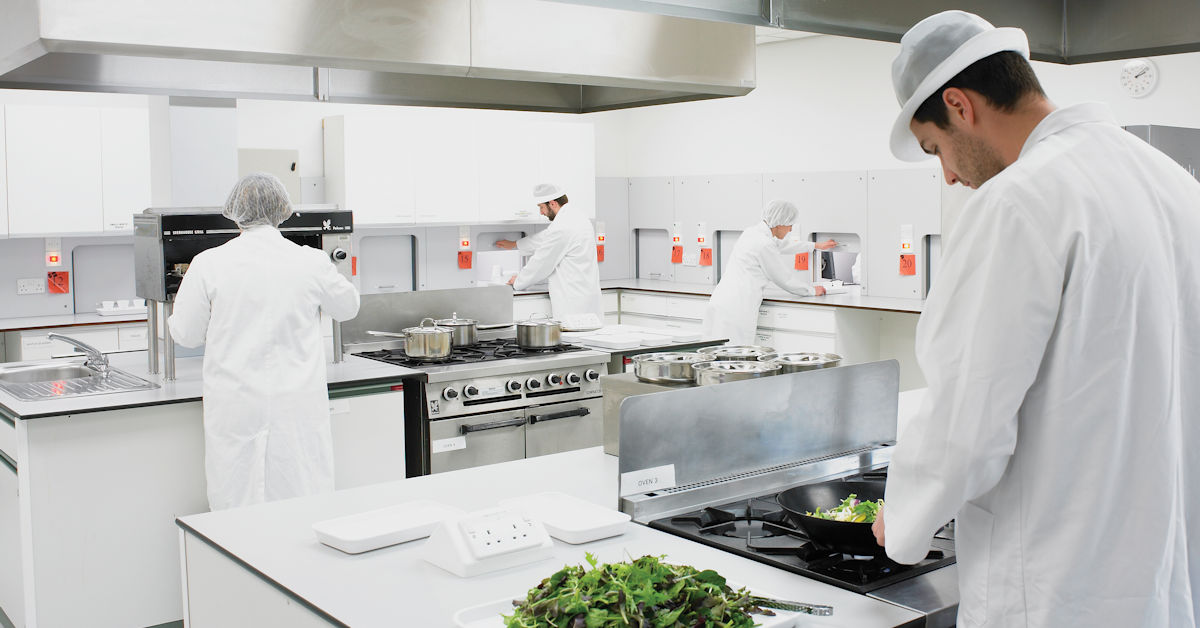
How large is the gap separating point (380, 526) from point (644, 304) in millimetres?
5882

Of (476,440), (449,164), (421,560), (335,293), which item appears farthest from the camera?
(449,164)

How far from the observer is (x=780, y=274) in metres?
6.67

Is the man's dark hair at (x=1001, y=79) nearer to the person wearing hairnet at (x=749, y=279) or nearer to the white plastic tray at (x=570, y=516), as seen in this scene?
the white plastic tray at (x=570, y=516)

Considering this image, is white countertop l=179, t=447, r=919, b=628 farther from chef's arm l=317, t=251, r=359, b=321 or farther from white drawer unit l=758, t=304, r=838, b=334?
white drawer unit l=758, t=304, r=838, b=334

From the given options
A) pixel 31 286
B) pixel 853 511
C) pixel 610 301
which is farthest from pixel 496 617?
pixel 610 301

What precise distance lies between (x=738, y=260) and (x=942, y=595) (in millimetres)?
5113

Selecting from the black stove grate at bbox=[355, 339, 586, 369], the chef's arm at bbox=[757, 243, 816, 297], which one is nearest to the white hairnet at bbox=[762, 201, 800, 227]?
the chef's arm at bbox=[757, 243, 816, 297]

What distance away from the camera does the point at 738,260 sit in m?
6.65

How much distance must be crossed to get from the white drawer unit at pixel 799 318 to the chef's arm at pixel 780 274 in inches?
6.1

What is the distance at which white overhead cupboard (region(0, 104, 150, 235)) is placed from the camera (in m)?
5.73

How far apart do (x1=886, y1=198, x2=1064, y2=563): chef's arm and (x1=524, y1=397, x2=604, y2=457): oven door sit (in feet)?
9.66

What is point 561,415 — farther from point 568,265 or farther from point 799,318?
point 799,318

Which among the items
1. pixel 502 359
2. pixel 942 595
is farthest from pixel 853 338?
pixel 942 595

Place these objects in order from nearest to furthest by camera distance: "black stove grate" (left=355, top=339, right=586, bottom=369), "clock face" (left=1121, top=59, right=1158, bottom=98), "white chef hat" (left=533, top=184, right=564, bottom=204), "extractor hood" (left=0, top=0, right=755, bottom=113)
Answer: "extractor hood" (left=0, top=0, right=755, bottom=113) < "black stove grate" (left=355, top=339, right=586, bottom=369) < "clock face" (left=1121, top=59, right=1158, bottom=98) < "white chef hat" (left=533, top=184, right=564, bottom=204)
